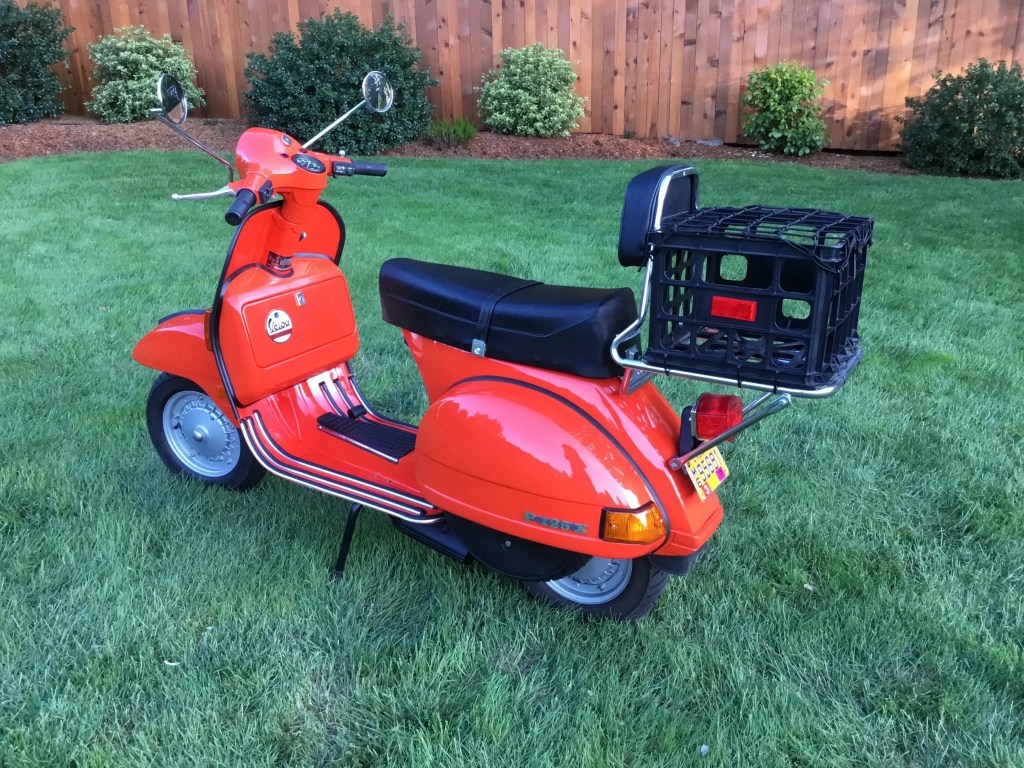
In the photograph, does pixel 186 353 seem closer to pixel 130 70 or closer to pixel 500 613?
pixel 500 613

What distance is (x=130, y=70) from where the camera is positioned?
9859 mm

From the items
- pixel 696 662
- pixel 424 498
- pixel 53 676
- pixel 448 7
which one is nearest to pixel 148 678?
pixel 53 676

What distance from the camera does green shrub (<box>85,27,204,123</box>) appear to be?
32.0 feet

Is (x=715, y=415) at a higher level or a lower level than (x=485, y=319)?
lower

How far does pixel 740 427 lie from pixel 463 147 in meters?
8.39

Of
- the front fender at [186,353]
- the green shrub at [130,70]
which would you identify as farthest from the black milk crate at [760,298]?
the green shrub at [130,70]

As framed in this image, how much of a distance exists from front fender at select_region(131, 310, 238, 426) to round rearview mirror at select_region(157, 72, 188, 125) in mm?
637

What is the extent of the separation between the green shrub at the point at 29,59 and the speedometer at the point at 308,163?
29.5 feet

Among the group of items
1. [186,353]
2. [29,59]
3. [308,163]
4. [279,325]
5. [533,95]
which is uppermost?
[29,59]

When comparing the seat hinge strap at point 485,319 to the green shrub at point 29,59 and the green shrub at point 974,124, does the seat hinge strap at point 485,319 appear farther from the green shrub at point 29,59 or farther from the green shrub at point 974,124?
the green shrub at point 29,59

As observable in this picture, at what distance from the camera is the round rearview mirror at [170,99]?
7.90 feet

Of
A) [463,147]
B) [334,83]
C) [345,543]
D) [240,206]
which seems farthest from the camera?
[463,147]

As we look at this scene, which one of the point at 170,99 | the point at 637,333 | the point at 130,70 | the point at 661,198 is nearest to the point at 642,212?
the point at 661,198

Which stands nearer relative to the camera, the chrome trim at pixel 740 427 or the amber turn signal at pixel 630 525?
the chrome trim at pixel 740 427
